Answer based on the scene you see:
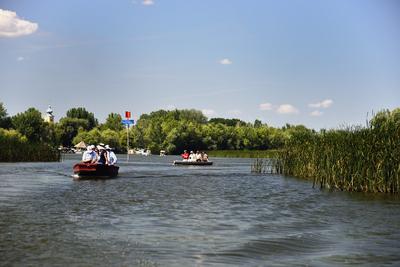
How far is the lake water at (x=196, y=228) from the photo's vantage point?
12.5 meters

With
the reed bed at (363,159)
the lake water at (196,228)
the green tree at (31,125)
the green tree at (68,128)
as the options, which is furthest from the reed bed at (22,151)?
the green tree at (68,128)

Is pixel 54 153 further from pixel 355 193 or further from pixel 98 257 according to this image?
pixel 98 257

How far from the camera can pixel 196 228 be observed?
16625mm

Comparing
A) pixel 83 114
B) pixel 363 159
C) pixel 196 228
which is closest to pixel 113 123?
pixel 83 114

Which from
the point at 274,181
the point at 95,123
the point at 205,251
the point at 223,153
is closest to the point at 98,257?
the point at 205,251

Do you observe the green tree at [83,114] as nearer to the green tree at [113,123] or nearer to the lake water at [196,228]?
the green tree at [113,123]

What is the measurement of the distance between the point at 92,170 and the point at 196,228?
2134 centimetres

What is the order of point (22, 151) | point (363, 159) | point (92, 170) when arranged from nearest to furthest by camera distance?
point (363, 159) < point (92, 170) < point (22, 151)

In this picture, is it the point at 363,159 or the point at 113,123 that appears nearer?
the point at 363,159

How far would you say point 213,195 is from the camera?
2770 centimetres

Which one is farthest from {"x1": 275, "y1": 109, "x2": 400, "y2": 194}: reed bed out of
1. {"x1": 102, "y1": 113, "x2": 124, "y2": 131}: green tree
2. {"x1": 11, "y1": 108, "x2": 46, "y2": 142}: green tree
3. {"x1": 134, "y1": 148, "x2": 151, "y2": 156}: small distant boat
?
{"x1": 102, "y1": 113, "x2": 124, "y2": 131}: green tree

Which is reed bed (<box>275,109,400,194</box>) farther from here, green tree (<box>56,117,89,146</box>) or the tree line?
green tree (<box>56,117,89,146</box>)

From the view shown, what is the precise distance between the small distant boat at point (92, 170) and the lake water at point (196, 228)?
320 inches

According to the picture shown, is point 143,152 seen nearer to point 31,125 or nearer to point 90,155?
point 31,125
